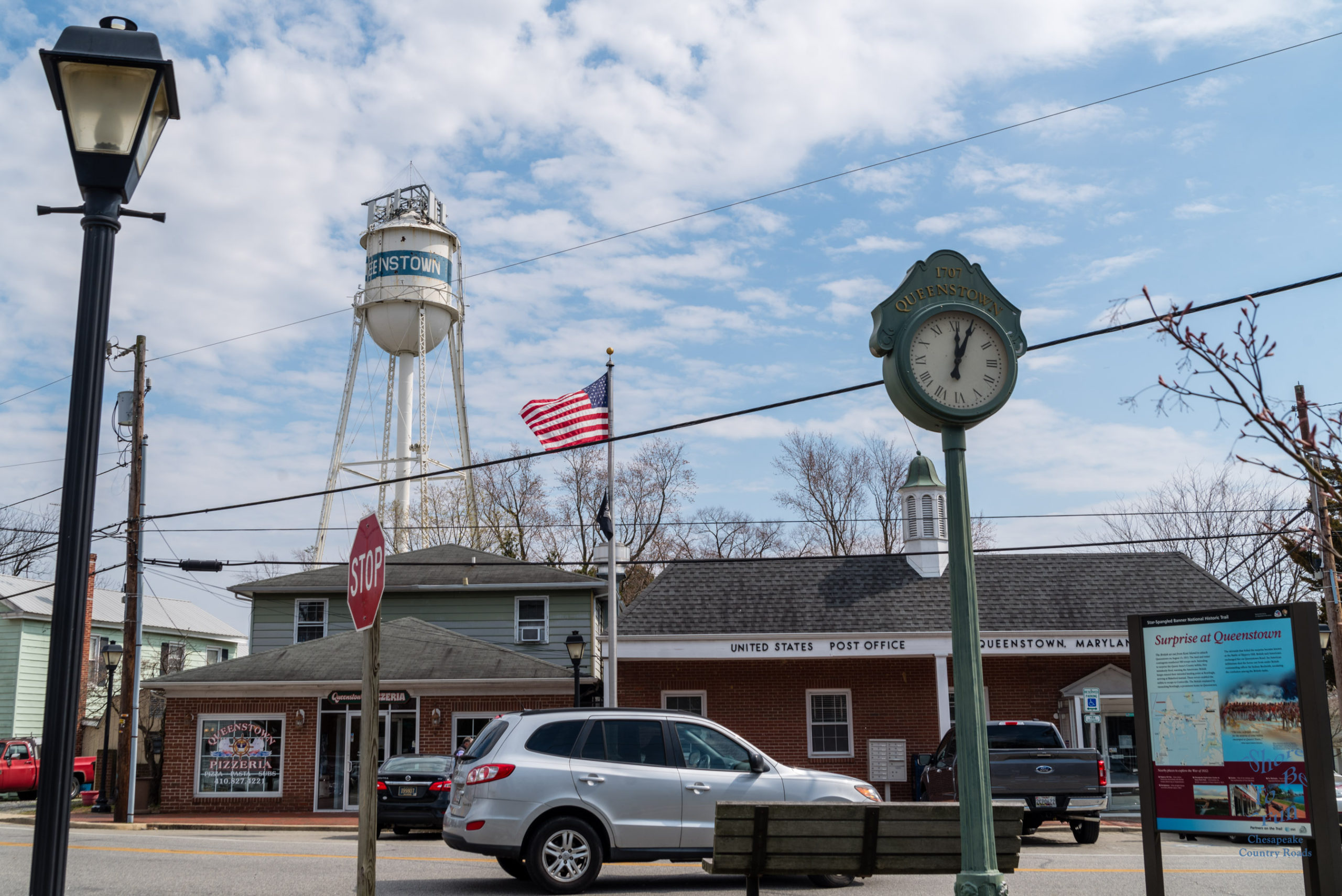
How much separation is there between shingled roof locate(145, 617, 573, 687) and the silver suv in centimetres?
1437

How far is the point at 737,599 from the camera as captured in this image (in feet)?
90.8

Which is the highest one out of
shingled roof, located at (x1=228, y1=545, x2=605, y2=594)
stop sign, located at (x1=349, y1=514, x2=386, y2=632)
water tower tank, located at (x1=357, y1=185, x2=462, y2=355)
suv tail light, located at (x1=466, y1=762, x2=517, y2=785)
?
water tower tank, located at (x1=357, y1=185, x2=462, y2=355)

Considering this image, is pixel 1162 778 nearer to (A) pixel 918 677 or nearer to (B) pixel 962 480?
(B) pixel 962 480

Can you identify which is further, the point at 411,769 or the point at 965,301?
the point at 411,769

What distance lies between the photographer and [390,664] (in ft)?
89.0

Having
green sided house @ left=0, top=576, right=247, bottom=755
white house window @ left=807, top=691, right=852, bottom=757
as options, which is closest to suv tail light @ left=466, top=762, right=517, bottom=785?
white house window @ left=807, top=691, right=852, bottom=757

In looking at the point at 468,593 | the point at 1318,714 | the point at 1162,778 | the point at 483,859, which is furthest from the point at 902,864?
the point at 468,593

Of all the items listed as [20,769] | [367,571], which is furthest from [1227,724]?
[20,769]

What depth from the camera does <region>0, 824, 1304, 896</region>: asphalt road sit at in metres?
11.7

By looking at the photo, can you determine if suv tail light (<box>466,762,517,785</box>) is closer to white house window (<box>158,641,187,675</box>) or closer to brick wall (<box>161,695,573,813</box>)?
brick wall (<box>161,695,573,813</box>)

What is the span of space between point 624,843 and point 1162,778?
204 inches

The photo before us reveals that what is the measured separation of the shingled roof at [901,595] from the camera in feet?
86.6

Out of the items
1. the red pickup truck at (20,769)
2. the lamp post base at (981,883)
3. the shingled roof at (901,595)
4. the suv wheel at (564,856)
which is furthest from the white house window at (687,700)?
the lamp post base at (981,883)

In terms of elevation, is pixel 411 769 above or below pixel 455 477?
below
